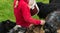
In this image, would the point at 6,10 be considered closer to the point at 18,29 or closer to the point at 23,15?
the point at 18,29

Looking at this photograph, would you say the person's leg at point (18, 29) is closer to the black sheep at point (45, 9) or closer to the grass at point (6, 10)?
the black sheep at point (45, 9)

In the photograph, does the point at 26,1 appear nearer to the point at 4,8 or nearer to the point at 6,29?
the point at 6,29

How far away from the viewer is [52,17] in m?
4.82

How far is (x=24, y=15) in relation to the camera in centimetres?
402

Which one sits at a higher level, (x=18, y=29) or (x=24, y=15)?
(x=24, y=15)

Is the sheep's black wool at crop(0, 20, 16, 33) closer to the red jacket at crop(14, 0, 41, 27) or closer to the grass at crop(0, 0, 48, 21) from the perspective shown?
the red jacket at crop(14, 0, 41, 27)

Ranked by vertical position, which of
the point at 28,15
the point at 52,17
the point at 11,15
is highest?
the point at 28,15

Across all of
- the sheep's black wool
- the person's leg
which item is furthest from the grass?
the person's leg

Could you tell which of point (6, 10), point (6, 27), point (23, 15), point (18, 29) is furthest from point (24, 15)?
point (6, 10)

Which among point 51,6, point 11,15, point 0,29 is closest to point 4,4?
point 11,15

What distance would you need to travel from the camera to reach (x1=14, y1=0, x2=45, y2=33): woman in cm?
402

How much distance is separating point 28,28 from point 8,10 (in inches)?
105

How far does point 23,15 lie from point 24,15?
3 centimetres

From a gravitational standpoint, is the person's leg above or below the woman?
below
